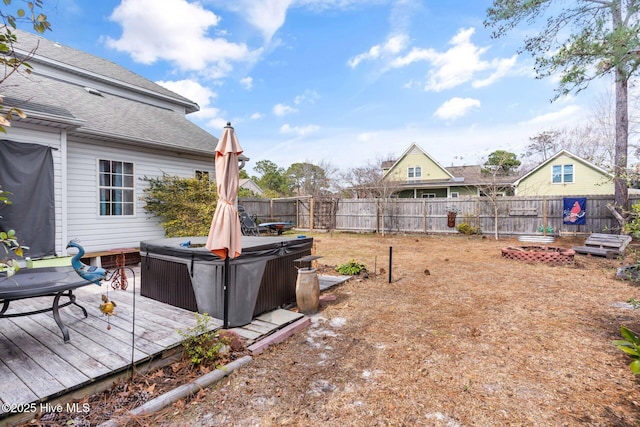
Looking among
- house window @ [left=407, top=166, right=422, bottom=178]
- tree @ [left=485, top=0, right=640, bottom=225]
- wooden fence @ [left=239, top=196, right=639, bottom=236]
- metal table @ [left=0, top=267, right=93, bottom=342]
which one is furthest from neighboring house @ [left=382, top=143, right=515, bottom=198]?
metal table @ [left=0, top=267, right=93, bottom=342]

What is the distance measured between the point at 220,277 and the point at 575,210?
1429 cm

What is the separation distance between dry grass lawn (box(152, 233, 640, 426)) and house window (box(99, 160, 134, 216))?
5.70 metres

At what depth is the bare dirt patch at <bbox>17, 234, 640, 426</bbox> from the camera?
231 cm

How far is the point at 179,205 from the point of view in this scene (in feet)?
26.6

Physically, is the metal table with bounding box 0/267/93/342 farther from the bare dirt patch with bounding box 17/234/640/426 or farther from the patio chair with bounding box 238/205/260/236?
the patio chair with bounding box 238/205/260/236

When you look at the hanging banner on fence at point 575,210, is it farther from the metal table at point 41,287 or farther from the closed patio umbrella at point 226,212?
the metal table at point 41,287

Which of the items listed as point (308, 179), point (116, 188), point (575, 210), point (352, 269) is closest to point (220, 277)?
point (352, 269)

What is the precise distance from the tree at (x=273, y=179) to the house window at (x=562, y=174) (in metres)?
26.5

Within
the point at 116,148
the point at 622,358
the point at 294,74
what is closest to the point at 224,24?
the point at 294,74

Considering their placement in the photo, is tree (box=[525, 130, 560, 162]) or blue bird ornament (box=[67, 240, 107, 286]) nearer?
blue bird ornament (box=[67, 240, 107, 286])

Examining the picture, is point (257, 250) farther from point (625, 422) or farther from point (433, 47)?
point (433, 47)

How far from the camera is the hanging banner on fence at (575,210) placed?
12.0m

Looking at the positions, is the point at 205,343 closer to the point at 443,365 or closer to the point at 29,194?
the point at 443,365

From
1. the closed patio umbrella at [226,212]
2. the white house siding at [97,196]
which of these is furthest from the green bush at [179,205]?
the closed patio umbrella at [226,212]
